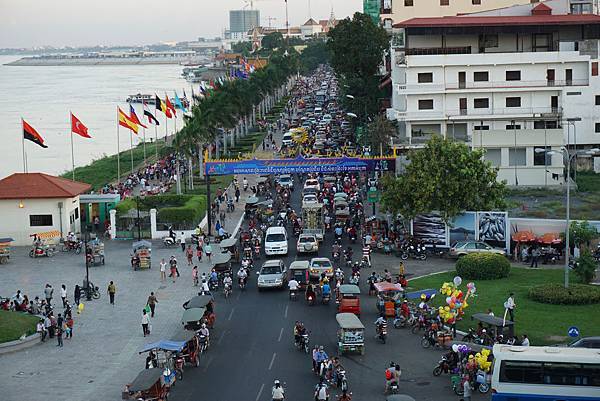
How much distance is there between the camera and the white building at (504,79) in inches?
3002

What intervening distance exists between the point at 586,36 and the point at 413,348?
47.5 meters

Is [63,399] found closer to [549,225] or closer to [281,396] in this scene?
[281,396]

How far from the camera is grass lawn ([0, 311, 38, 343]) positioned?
3828 centimetres

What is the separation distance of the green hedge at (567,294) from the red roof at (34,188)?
2839 centimetres

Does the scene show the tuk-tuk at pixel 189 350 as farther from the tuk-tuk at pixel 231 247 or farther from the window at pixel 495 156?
the window at pixel 495 156

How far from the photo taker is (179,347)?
33.3 metres

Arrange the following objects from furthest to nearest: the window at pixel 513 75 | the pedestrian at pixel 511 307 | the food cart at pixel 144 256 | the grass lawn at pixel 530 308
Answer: the window at pixel 513 75
the food cart at pixel 144 256
the pedestrian at pixel 511 307
the grass lawn at pixel 530 308

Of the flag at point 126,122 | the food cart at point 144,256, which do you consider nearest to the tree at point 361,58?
the flag at point 126,122

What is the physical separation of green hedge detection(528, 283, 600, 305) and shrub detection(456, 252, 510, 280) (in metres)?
4.37

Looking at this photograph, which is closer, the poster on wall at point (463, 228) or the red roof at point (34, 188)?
the poster on wall at point (463, 228)

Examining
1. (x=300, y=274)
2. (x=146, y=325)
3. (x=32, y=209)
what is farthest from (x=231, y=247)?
(x=146, y=325)

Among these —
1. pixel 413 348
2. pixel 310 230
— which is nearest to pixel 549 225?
pixel 310 230

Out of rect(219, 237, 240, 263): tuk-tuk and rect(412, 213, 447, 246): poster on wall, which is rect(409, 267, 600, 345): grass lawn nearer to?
rect(412, 213, 447, 246): poster on wall

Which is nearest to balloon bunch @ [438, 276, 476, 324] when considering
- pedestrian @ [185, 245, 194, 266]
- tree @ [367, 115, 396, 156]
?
pedestrian @ [185, 245, 194, 266]
